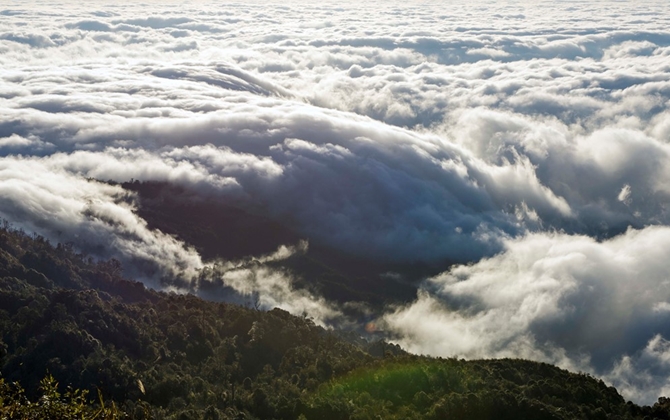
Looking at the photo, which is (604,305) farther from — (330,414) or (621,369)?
(330,414)

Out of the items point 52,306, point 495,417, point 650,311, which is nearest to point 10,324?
point 52,306

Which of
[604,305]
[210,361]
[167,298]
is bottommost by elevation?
[604,305]

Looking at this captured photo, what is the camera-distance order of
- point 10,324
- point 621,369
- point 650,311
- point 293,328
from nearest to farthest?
1. point 10,324
2. point 293,328
3. point 621,369
4. point 650,311

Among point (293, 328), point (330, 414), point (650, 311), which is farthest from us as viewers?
point (650, 311)

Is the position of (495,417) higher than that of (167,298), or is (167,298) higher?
(495,417)

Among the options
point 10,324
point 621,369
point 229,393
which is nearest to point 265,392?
point 229,393

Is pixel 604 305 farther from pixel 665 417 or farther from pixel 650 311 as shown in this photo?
pixel 665 417

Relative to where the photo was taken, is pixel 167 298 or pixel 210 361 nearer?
pixel 210 361
